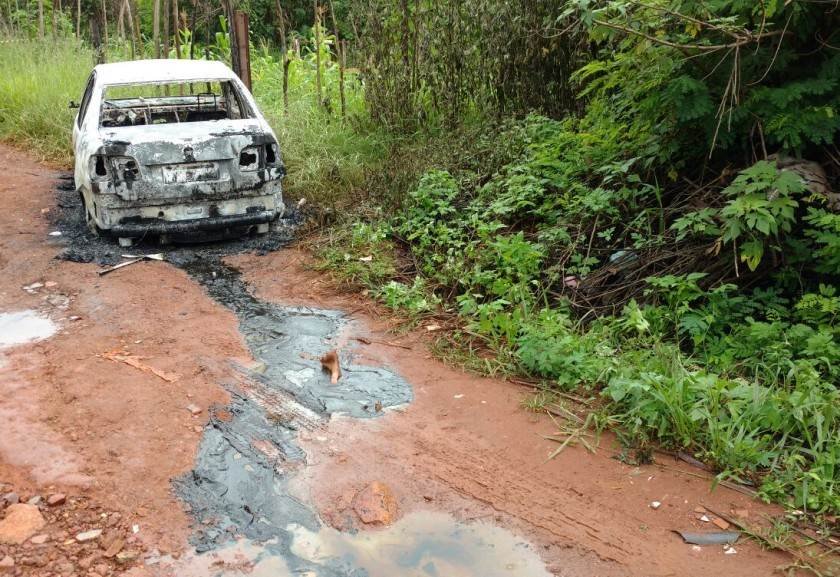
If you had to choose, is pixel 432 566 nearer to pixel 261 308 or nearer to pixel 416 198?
pixel 261 308

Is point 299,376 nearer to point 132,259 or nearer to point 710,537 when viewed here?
point 710,537

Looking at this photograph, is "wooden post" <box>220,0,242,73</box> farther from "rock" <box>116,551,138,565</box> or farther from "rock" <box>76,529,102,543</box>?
"rock" <box>116,551,138,565</box>

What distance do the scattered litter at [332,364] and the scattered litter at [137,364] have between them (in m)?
0.95

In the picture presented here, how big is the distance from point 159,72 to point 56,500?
5107 millimetres

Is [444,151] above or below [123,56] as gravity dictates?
below

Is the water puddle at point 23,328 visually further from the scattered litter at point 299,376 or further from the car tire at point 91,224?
the scattered litter at point 299,376

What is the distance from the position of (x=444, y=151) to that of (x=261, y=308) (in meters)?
3.09

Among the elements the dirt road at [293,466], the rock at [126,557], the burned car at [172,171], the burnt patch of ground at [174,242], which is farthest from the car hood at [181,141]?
the rock at [126,557]

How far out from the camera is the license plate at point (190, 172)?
6.80 metres

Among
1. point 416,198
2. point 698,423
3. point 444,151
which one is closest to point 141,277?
point 416,198

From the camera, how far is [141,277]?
6.54m

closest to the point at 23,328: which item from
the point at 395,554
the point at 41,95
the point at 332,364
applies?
the point at 332,364

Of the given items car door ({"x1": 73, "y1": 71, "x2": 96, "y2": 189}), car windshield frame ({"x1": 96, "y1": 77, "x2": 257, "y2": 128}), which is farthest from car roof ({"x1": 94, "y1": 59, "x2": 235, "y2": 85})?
car door ({"x1": 73, "y1": 71, "x2": 96, "y2": 189})

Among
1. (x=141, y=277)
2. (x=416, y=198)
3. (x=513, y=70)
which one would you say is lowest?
(x=141, y=277)
